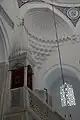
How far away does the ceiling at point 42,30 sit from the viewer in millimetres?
9370

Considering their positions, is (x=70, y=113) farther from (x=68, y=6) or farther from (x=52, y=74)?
(x=68, y=6)

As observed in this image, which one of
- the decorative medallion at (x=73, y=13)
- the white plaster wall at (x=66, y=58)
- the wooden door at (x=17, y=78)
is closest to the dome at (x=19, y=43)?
the wooden door at (x=17, y=78)

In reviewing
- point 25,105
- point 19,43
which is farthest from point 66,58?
point 25,105

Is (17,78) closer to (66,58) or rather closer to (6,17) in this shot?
(6,17)

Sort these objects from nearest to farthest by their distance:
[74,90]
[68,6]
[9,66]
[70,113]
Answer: [9,66] → [70,113] → [74,90] → [68,6]

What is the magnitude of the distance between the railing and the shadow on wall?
2580 millimetres

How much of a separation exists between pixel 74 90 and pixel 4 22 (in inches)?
178

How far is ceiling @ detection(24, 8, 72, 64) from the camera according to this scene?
9.37 m

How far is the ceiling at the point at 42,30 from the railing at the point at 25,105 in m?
3.41

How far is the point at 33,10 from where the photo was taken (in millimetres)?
9578

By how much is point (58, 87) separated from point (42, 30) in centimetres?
300

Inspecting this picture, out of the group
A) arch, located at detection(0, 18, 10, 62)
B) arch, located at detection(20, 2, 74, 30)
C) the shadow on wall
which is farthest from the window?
arch, located at detection(0, 18, 10, 62)

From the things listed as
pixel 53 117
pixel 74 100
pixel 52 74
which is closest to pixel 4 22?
pixel 52 74

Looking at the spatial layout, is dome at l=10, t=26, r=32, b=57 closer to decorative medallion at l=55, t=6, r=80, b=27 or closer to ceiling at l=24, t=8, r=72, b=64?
ceiling at l=24, t=8, r=72, b=64
